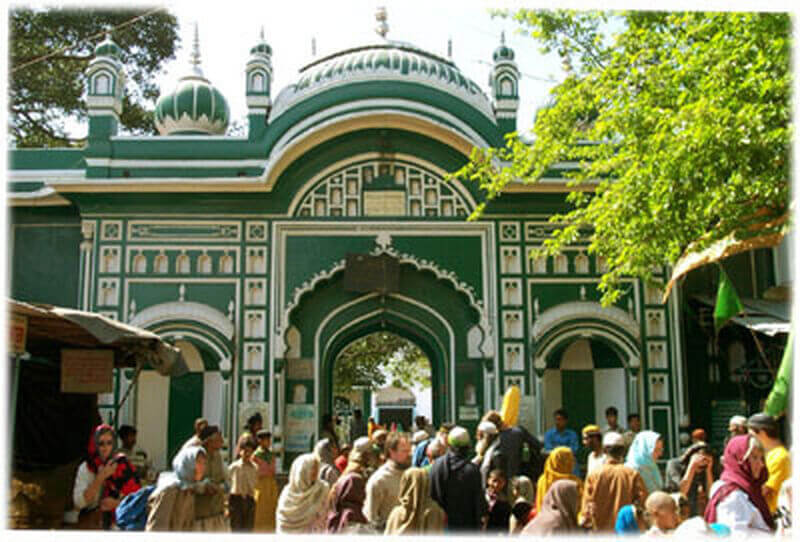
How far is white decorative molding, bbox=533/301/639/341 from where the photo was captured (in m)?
14.0

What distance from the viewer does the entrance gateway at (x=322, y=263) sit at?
13.9 m

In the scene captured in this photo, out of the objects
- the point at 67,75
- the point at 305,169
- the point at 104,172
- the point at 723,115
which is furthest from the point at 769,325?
the point at 67,75

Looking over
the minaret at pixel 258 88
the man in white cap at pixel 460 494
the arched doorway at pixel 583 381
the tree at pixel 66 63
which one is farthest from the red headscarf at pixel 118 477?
the tree at pixel 66 63

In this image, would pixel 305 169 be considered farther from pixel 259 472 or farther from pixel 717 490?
pixel 717 490

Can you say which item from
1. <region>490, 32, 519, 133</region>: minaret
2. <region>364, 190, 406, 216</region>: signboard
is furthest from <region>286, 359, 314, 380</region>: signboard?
<region>490, 32, 519, 133</region>: minaret

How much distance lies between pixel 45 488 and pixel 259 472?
191 centimetres

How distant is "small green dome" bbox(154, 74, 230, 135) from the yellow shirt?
1181 centimetres

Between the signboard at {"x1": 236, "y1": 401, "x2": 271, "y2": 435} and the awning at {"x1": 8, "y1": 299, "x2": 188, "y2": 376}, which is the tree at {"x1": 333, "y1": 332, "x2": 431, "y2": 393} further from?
the awning at {"x1": 8, "y1": 299, "x2": 188, "y2": 376}

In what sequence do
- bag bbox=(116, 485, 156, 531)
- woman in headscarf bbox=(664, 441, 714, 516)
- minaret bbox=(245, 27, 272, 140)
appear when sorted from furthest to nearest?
minaret bbox=(245, 27, 272, 140), woman in headscarf bbox=(664, 441, 714, 516), bag bbox=(116, 485, 156, 531)

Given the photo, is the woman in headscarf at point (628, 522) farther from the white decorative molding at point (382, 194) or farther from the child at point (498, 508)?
the white decorative molding at point (382, 194)

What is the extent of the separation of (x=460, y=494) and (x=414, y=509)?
69 cm

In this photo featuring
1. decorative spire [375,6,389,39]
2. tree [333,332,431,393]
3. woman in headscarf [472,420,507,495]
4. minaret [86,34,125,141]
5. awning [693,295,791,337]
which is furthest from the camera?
tree [333,332,431,393]

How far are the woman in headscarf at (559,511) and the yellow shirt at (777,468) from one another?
1655 mm

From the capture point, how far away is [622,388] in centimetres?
1426
